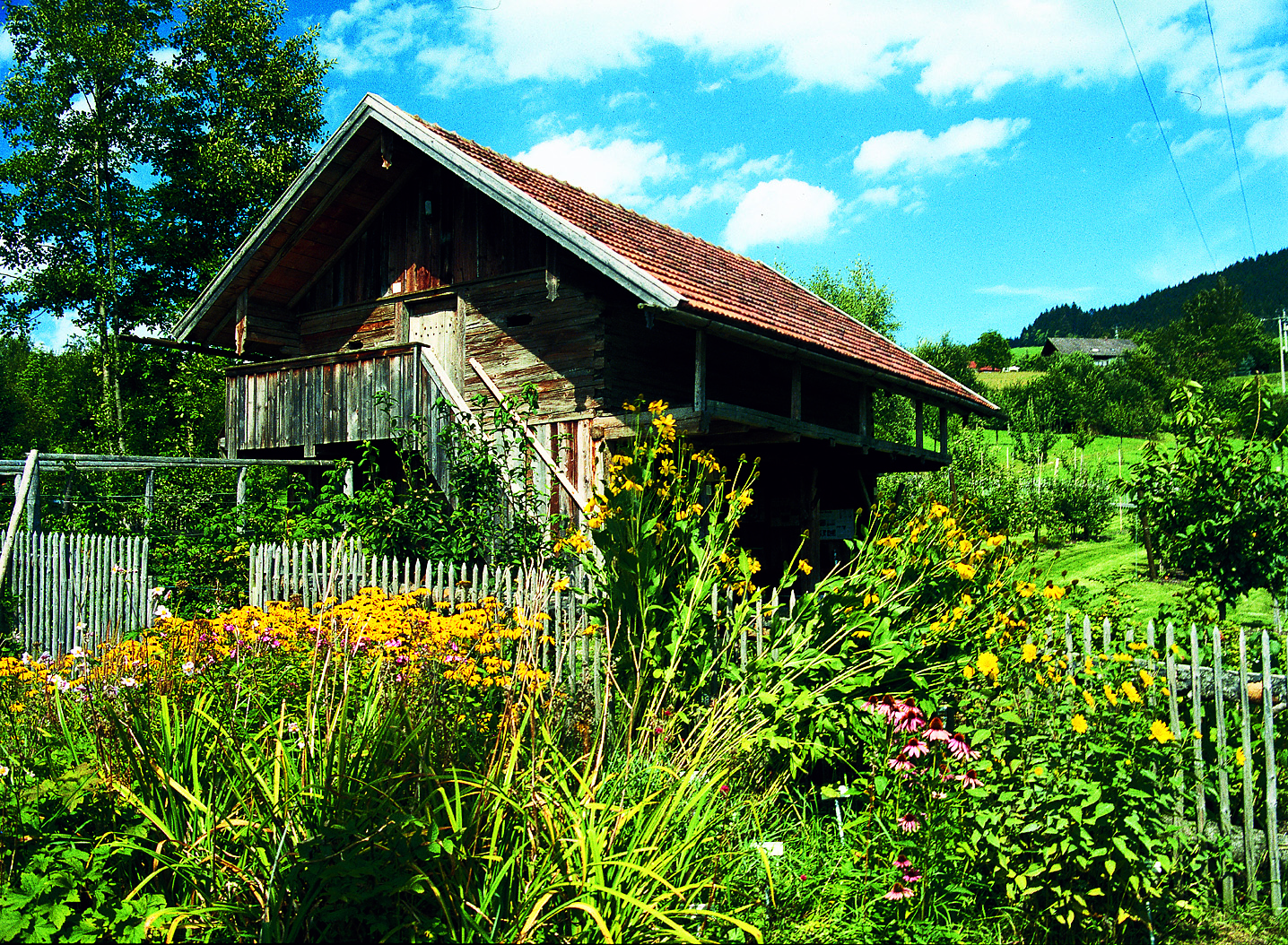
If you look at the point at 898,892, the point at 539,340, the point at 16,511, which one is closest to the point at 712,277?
the point at 539,340

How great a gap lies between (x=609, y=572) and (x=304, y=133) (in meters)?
24.7

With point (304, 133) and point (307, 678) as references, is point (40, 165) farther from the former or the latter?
point (307, 678)

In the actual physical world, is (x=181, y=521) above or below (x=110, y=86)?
below

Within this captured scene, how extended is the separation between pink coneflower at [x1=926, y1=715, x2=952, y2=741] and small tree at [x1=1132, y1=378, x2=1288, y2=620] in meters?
4.74

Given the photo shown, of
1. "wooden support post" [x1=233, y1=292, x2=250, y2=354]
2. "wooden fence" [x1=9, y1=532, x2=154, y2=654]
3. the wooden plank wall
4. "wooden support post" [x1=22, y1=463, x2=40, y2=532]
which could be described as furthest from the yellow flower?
"wooden support post" [x1=233, y1=292, x2=250, y2=354]

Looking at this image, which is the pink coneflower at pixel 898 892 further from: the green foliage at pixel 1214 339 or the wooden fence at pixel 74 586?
the green foliage at pixel 1214 339

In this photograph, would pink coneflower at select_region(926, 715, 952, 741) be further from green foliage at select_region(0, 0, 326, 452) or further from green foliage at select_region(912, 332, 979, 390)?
green foliage at select_region(912, 332, 979, 390)

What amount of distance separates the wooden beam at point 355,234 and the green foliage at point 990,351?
80.6 metres

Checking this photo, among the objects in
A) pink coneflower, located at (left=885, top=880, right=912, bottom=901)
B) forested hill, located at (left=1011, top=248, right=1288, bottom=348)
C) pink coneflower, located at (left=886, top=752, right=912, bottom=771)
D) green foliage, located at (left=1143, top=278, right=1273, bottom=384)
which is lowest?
pink coneflower, located at (left=885, top=880, right=912, bottom=901)

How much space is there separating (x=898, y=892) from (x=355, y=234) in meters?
13.1

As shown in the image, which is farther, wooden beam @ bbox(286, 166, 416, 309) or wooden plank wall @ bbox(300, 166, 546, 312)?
wooden beam @ bbox(286, 166, 416, 309)

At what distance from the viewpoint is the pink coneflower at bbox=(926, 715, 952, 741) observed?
4304 mm

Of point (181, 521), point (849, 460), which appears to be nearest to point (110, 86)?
point (181, 521)

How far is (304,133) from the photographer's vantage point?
85.1 feet
